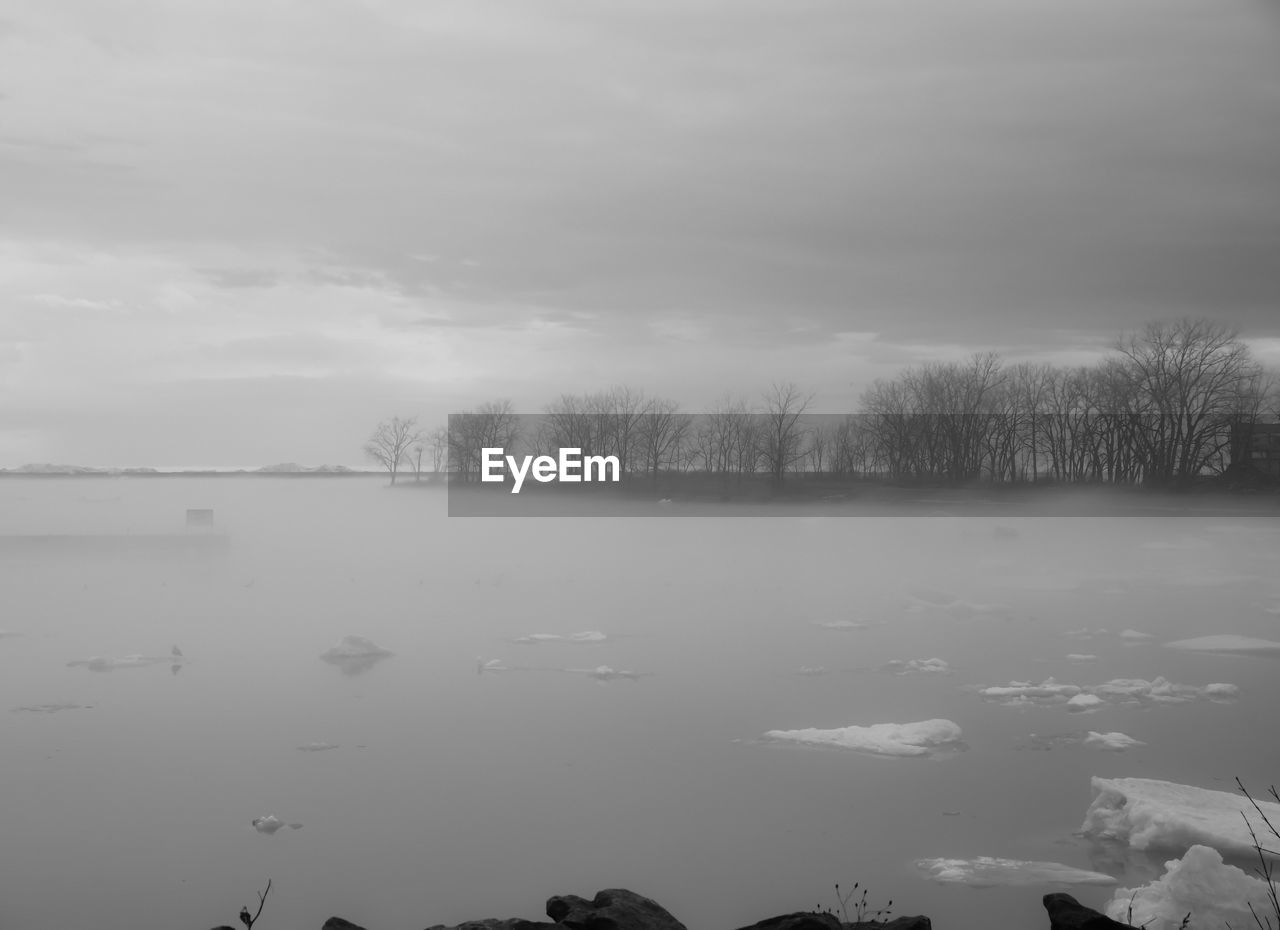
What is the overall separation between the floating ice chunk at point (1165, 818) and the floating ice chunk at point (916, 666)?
7277 millimetres

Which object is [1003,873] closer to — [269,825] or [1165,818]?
[1165,818]

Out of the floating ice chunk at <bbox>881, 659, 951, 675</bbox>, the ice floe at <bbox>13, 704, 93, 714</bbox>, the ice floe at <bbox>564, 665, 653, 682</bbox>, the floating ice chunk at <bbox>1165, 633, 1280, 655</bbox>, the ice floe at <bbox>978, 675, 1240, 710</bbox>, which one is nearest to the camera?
the ice floe at <bbox>13, 704, 93, 714</bbox>

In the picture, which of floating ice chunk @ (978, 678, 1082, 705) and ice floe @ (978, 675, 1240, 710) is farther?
floating ice chunk @ (978, 678, 1082, 705)

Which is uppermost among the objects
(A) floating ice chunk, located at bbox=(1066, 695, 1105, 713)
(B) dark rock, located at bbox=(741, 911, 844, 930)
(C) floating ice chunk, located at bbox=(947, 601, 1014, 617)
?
(B) dark rock, located at bbox=(741, 911, 844, 930)

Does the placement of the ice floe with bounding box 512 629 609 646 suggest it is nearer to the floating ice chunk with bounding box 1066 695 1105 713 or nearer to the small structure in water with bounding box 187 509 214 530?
the floating ice chunk with bounding box 1066 695 1105 713

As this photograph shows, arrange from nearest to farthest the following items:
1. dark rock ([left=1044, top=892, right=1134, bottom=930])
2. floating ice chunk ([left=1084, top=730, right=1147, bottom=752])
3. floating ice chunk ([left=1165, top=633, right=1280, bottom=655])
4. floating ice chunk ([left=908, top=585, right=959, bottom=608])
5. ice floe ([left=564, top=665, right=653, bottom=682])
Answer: dark rock ([left=1044, top=892, right=1134, bottom=930])
floating ice chunk ([left=1084, top=730, right=1147, bottom=752])
ice floe ([left=564, top=665, right=653, bottom=682])
floating ice chunk ([left=1165, top=633, right=1280, bottom=655])
floating ice chunk ([left=908, top=585, right=959, bottom=608])

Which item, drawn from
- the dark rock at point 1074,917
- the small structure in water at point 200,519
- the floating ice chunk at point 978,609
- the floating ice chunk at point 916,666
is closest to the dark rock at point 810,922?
the dark rock at point 1074,917

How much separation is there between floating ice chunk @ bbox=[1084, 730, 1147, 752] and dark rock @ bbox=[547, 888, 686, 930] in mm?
8016

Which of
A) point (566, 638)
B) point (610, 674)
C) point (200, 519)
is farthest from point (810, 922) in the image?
point (200, 519)

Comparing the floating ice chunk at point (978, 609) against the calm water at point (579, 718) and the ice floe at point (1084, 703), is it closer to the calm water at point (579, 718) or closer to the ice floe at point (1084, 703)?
the calm water at point (579, 718)

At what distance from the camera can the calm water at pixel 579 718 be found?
9.49 metres

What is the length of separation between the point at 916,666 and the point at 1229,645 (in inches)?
320

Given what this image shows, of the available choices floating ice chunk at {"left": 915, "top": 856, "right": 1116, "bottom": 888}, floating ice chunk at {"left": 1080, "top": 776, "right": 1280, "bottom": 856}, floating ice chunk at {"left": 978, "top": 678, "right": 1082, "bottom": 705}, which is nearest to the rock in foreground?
floating ice chunk at {"left": 915, "top": 856, "right": 1116, "bottom": 888}

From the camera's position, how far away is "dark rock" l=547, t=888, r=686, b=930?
5.66 metres
